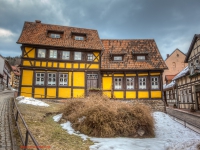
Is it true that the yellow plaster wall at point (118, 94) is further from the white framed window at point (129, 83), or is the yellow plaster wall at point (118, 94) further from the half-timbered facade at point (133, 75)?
the white framed window at point (129, 83)

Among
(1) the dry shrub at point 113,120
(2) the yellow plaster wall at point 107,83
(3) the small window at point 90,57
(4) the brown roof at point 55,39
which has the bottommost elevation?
(1) the dry shrub at point 113,120

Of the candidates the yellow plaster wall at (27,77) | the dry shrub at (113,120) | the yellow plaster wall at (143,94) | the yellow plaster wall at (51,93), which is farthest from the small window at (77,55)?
the dry shrub at (113,120)

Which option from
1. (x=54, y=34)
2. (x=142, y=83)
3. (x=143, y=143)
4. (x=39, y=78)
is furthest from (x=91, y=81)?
(x=143, y=143)

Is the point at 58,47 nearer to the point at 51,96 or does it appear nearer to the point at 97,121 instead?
the point at 51,96

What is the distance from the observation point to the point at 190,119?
1636cm

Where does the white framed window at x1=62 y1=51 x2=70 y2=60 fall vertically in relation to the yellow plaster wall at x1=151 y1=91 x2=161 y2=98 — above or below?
above

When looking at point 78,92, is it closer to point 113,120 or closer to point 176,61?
point 113,120

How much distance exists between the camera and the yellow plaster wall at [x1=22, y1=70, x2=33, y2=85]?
58.3 feet

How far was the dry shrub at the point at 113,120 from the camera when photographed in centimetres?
905

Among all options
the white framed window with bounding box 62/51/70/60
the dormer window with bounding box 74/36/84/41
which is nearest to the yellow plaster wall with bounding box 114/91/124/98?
the white framed window with bounding box 62/51/70/60

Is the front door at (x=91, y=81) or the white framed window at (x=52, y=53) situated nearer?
the white framed window at (x=52, y=53)

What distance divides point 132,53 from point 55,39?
9.01 metres

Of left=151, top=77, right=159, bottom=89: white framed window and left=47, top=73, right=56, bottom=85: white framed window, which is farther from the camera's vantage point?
left=151, top=77, right=159, bottom=89: white framed window

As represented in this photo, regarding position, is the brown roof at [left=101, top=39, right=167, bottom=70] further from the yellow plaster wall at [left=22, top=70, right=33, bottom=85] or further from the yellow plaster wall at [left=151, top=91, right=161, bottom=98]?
the yellow plaster wall at [left=22, top=70, right=33, bottom=85]
